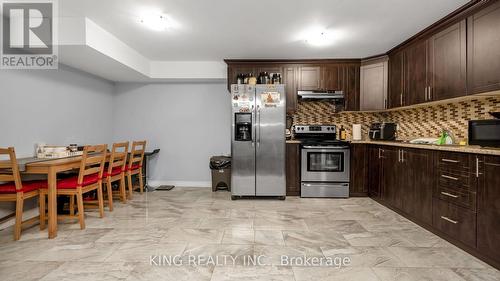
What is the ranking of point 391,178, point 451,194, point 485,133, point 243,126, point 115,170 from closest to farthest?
1. point 485,133
2. point 451,194
3. point 391,178
4. point 115,170
5. point 243,126

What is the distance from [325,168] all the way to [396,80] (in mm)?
1759

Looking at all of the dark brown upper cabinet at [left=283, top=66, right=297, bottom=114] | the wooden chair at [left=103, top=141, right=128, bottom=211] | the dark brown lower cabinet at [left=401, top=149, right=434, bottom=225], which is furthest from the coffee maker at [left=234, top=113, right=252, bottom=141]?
the dark brown lower cabinet at [left=401, top=149, right=434, bottom=225]

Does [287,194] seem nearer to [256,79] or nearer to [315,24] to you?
[256,79]

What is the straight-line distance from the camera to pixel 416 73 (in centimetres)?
344

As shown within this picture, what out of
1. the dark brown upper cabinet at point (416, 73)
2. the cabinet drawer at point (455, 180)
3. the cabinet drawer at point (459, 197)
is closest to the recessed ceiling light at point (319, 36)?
the dark brown upper cabinet at point (416, 73)

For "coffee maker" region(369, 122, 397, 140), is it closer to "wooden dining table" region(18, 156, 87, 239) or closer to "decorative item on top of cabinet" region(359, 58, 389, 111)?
"decorative item on top of cabinet" region(359, 58, 389, 111)

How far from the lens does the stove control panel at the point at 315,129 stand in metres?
4.54

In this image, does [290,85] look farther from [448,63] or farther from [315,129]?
[448,63]

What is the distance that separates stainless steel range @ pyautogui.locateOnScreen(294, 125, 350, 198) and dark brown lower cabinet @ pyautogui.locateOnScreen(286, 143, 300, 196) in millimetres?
90

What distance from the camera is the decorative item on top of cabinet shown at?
4227 mm

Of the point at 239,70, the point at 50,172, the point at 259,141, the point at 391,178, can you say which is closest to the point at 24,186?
the point at 50,172

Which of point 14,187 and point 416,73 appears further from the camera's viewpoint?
point 416,73

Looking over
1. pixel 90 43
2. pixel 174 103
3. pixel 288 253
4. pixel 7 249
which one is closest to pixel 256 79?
pixel 174 103

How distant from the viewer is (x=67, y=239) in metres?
2.59
